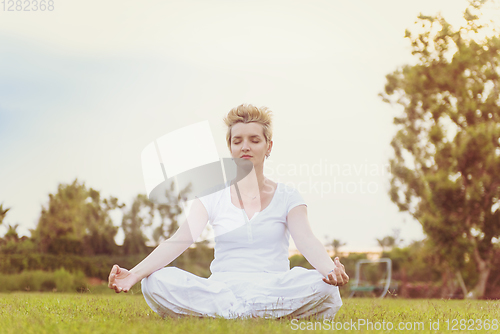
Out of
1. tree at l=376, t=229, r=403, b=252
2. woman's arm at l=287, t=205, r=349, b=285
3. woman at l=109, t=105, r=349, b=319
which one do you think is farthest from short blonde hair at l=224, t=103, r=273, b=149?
tree at l=376, t=229, r=403, b=252

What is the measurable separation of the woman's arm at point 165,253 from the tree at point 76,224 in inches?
586

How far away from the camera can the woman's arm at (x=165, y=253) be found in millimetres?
3584

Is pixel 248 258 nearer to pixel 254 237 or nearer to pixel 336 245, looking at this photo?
pixel 254 237

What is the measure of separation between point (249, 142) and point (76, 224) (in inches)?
629

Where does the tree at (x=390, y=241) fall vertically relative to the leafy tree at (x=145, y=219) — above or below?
below

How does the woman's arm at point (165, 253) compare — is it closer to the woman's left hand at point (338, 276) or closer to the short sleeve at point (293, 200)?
the short sleeve at point (293, 200)

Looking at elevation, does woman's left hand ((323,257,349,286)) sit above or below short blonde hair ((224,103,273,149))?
below

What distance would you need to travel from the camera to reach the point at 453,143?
57.6 feet

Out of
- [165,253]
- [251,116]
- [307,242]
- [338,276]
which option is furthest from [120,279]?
[251,116]

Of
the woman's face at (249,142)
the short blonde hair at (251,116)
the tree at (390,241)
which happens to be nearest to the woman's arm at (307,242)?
the woman's face at (249,142)

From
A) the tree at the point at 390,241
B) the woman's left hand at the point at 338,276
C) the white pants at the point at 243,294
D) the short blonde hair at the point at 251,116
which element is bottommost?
the tree at the point at 390,241

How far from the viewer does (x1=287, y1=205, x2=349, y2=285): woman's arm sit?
3735mm

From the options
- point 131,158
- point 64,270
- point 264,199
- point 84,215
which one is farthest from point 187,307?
point 84,215

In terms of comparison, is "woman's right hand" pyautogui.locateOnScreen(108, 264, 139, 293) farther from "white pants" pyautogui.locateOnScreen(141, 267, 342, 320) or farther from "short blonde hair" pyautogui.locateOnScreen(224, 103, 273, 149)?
"short blonde hair" pyautogui.locateOnScreen(224, 103, 273, 149)
